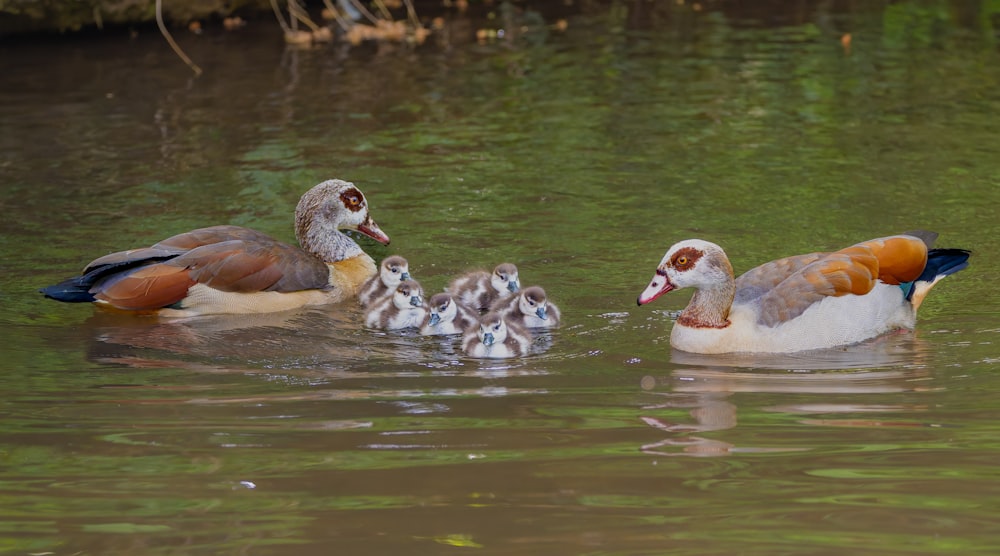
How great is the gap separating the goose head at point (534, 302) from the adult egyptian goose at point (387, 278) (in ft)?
→ 3.30

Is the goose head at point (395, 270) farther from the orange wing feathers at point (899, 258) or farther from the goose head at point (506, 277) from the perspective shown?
the orange wing feathers at point (899, 258)

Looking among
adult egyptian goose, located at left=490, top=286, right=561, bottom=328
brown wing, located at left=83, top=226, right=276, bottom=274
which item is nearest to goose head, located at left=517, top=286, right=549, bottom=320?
adult egyptian goose, located at left=490, top=286, right=561, bottom=328

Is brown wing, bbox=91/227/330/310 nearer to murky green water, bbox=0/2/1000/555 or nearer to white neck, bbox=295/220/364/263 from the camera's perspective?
murky green water, bbox=0/2/1000/555

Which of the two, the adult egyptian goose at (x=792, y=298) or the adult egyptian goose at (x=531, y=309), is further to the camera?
the adult egyptian goose at (x=531, y=309)

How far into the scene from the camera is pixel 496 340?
8.03 m

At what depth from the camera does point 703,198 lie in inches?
440

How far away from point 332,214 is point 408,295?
1.79m

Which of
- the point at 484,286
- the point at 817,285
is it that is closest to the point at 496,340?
the point at 484,286

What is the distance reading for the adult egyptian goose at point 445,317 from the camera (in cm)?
853

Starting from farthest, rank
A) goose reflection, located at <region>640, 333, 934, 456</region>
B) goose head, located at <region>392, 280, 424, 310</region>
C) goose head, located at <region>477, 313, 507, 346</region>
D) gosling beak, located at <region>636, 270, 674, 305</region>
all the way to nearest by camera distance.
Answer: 1. goose head, located at <region>392, 280, 424, 310</region>
2. gosling beak, located at <region>636, 270, 674, 305</region>
3. goose head, located at <region>477, 313, 507, 346</region>
4. goose reflection, located at <region>640, 333, 934, 456</region>

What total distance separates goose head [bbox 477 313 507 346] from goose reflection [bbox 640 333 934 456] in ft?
3.18

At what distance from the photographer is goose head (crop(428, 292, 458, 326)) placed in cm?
852

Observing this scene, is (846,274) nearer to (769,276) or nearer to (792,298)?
(792,298)

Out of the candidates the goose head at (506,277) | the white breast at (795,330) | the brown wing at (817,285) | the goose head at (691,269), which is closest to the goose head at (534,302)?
the goose head at (506,277)
